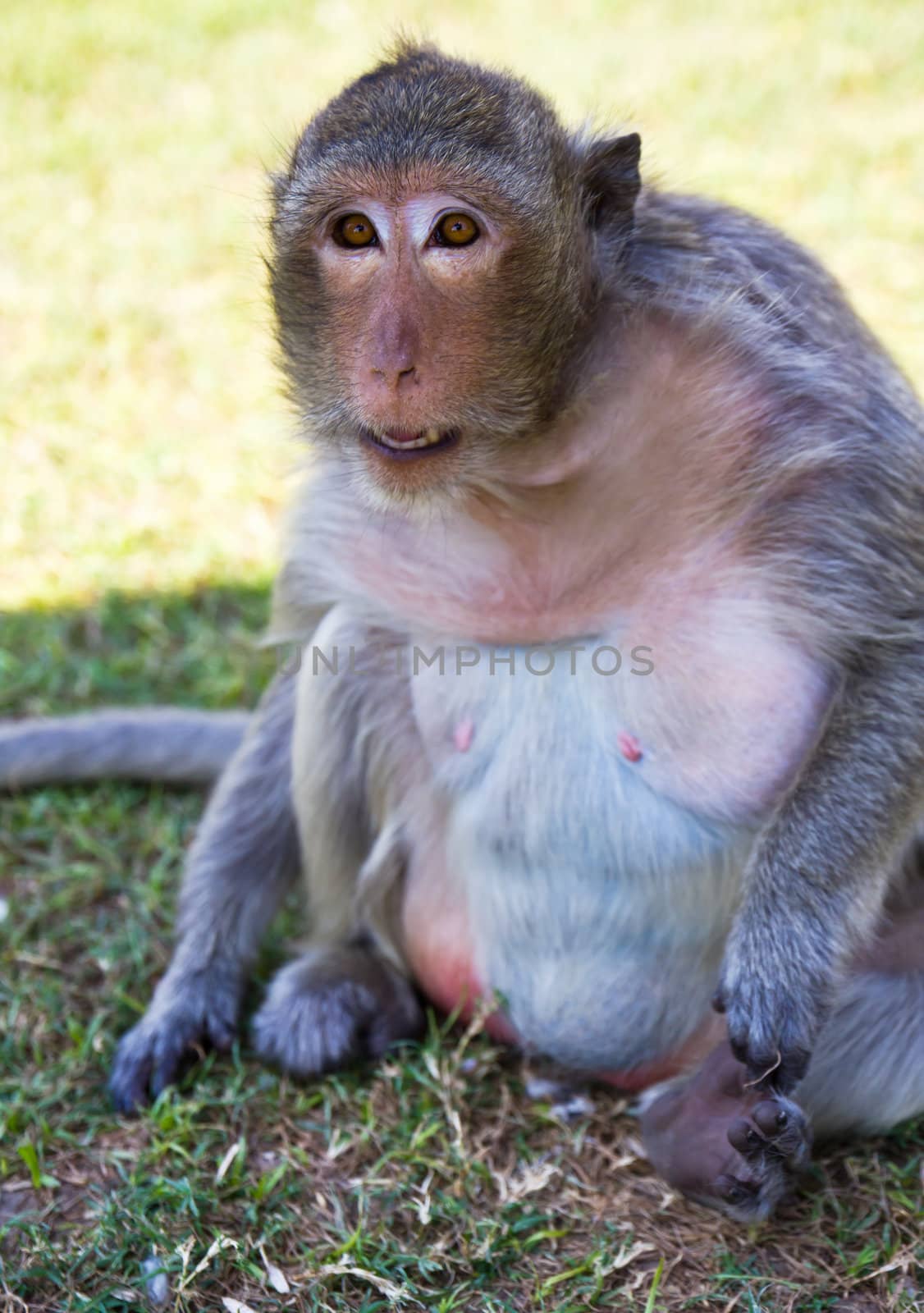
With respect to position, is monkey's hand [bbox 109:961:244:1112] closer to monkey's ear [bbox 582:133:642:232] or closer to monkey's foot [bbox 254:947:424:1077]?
monkey's foot [bbox 254:947:424:1077]

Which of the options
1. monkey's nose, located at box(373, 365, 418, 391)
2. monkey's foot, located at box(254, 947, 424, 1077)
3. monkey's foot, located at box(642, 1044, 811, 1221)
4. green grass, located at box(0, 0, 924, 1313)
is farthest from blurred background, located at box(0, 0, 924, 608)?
monkey's foot, located at box(642, 1044, 811, 1221)

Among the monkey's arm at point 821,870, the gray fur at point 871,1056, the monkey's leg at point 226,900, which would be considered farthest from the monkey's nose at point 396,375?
the gray fur at point 871,1056

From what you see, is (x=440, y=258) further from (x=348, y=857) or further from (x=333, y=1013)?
(x=333, y=1013)

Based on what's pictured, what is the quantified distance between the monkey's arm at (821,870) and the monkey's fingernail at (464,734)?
57 cm

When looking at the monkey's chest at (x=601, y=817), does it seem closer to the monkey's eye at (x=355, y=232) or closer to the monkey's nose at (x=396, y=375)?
the monkey's nose at (x=396, y=375)

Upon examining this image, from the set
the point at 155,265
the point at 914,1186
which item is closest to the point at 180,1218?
the point at 914,1186

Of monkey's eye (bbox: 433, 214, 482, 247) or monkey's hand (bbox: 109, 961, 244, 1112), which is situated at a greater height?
monkey's eye (bbox: 433, 214, 482, 247)

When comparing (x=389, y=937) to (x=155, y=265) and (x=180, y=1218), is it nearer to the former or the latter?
(x=180, y=1218)

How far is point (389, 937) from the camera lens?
123 inches

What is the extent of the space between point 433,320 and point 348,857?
130 cm

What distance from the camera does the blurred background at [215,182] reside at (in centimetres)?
505

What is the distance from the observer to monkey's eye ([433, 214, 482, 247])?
2254 millimetres

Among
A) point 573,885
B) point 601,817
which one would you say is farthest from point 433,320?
point 573,885

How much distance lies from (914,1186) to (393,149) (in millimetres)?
1959
